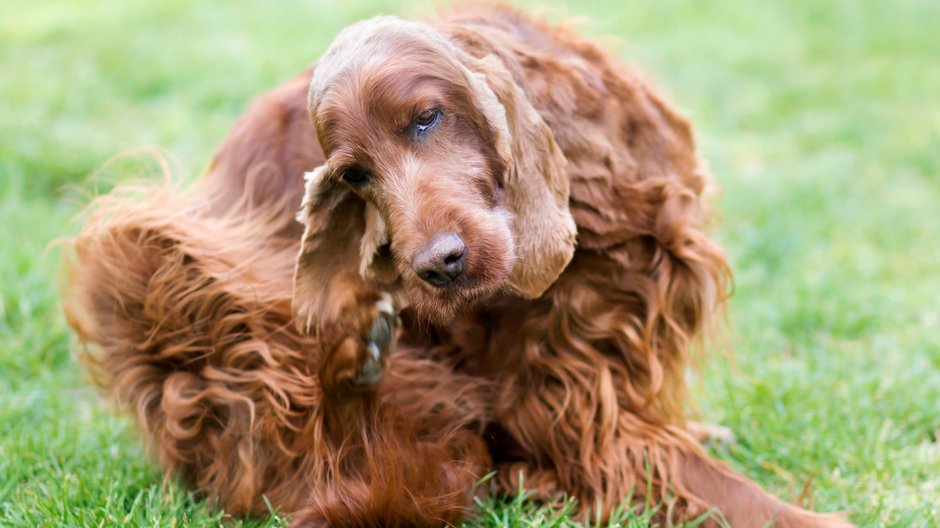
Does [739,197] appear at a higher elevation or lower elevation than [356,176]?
lower

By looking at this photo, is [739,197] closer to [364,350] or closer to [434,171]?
[364,350]

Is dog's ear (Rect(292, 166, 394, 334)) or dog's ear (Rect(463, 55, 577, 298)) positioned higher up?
dog's ear (Rect(463, 55, 577, 298))

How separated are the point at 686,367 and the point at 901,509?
2.14ft

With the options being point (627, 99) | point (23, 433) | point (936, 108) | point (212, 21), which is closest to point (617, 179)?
point (627, 99)

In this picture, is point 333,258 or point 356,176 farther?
point 333,258

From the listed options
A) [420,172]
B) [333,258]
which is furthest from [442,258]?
[333,258]

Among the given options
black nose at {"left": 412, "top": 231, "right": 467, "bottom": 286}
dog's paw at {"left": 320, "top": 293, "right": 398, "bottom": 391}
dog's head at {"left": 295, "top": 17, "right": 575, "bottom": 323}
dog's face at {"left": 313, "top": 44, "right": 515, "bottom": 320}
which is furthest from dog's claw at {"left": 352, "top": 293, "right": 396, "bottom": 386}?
black nose at {"left": 412, "top": 231, "right": 467, "bottom": 286}

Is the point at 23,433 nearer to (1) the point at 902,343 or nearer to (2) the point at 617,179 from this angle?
(2) the point at 617,179

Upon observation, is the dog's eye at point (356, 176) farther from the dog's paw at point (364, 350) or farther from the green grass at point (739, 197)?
the green grass at point (739, 197)

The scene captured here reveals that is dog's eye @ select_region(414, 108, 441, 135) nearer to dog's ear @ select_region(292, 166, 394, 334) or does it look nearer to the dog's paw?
dog's ear @ select_region(292, 166, 394, 334)

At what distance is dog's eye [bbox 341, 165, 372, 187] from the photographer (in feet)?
7.30

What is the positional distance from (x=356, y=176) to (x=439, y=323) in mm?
357

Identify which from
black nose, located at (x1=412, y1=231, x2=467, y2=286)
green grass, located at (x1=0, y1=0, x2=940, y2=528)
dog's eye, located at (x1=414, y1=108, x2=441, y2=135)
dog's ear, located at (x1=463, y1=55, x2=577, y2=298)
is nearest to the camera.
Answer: black nose, located at (x1=412, y1=231, x2=467, y2=286)

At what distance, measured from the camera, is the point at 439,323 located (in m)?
2.26
